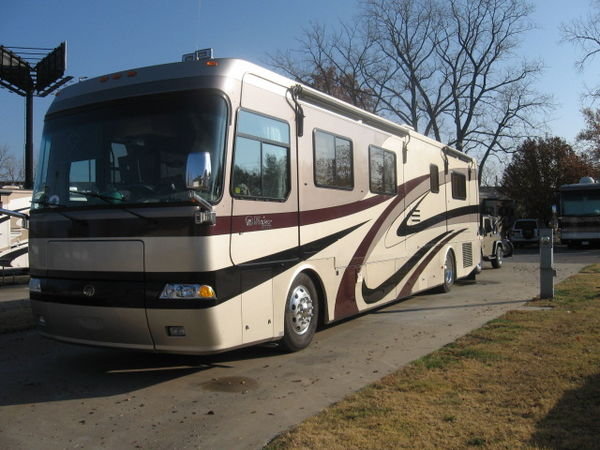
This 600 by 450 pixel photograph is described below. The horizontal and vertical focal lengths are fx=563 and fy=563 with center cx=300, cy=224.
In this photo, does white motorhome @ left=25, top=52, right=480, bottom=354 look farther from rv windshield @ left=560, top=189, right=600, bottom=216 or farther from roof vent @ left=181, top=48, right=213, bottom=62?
rv windshield @ left=560, top=189, right=600, bottom=216

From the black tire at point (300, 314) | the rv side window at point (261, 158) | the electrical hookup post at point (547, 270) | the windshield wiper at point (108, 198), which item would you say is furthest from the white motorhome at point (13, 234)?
the electrical hookup post at point (547, 270)

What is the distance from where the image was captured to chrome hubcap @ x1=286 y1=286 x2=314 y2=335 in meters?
6.59

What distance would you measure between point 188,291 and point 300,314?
187 cm

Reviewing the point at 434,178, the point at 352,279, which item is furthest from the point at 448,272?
the point at 352,279

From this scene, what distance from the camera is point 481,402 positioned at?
15.7 feet

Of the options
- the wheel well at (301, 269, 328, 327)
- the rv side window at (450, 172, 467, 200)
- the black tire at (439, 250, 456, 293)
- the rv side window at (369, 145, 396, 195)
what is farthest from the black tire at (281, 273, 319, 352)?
the rv side window at (450, 172, 467, 200)

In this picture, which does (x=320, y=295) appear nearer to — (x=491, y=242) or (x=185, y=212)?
(x=185, y=212)

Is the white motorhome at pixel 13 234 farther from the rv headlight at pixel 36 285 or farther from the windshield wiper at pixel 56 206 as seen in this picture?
the windshield wiper at pixel 56 206

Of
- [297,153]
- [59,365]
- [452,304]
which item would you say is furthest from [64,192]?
[452,304]

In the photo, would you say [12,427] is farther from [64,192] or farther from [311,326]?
[311,326]

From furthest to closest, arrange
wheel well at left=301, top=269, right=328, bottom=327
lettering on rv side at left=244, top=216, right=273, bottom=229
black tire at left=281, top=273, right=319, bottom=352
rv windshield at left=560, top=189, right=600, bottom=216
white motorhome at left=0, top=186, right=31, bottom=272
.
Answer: rv windshield at left=560, top=189, right=600, bottom=216, white motorhome at left=0, top=186, right=31, bottom=272, wheel well at left=301, top=269, right=328, bottom=327, black tire at left=281, top=273, right=319, bottom=352, lettering on rv side at left=244, top=216, right=273, bottom=229

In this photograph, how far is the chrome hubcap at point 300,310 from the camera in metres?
6.59

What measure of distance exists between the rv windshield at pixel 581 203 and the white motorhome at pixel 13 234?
23723mm

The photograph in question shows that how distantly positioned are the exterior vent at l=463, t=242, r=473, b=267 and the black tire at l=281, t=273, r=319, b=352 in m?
7.28
